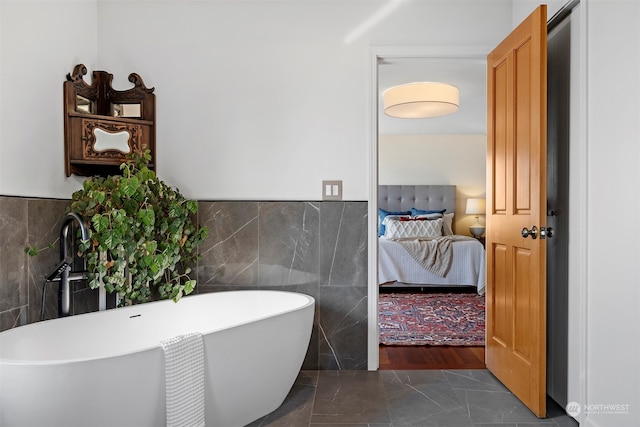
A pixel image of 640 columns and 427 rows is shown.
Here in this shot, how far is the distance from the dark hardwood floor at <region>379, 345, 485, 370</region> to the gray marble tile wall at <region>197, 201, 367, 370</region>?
303 millimetres

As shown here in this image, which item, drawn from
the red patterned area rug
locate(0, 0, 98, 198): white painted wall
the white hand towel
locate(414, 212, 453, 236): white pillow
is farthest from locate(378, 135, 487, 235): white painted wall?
the white hand towel

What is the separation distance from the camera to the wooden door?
84.7 inches

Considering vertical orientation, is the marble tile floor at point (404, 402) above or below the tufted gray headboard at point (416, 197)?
below

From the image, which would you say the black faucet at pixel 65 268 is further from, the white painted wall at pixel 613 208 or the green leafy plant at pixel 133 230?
the white painted wall at pixel 613 208

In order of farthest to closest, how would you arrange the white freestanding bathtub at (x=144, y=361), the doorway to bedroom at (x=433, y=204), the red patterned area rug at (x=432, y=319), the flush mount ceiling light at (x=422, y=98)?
1. the flush mount ceiling light at (x=422, y=98)
2. the red patterned area rug at (x=432, y=319)
3. the doorway to bedroom at (x=433, y=204)
4. the white freestanding bathtub at (x=144, y=361)

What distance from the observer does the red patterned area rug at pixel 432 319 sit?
353cm

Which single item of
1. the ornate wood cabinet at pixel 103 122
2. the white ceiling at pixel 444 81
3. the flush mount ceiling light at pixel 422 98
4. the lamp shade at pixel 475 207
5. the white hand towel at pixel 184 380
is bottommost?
the white hand towel at pixel 184 380

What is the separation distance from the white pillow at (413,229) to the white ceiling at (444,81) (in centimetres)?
146

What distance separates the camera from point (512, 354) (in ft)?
8.05

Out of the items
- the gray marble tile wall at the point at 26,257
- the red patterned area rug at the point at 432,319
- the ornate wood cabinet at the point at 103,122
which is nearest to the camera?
the gray marble tile wall at the point at 26,257

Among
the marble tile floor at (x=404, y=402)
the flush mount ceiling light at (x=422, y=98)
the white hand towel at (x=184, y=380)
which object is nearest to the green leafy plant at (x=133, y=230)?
the white hand towel at (x=184, y=380)

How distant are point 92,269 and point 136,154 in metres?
0.66

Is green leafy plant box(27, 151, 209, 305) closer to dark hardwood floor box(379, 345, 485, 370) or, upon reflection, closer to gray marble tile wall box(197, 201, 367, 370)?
gray marble tile wall box(197, 201, 367, 370)

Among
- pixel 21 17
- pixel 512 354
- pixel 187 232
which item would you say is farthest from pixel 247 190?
pixel 512 354
